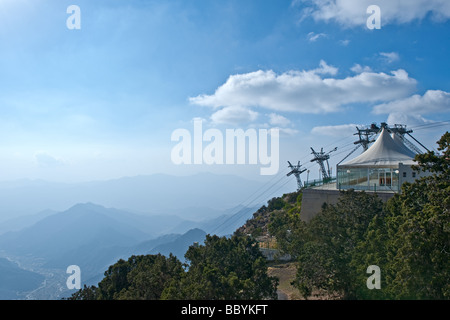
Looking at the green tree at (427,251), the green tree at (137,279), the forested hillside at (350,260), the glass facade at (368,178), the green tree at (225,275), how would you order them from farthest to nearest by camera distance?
the glass facade at (368,178), the green tree at (137,279), the green tree at (225,275), the forested hillside at (350,260), the green tree at (427,251)

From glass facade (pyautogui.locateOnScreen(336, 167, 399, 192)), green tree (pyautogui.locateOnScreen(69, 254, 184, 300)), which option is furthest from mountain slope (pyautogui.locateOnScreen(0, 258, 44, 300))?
glass facade (pyautogui.locateOnScreen(336, 167, 399, 192))

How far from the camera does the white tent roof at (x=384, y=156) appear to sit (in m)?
22.5

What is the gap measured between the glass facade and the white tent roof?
14.7 inches

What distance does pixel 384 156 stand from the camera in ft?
76.6

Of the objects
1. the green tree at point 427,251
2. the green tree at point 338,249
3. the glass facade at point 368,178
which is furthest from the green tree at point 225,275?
the glass facade at point 368,178

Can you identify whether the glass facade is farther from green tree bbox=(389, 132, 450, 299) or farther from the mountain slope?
the mountain slope

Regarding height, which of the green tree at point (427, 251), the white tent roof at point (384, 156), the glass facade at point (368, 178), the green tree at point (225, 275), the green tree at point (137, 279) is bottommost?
the green tree at point (137, 279)

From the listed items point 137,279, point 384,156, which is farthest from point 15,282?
point 384,156

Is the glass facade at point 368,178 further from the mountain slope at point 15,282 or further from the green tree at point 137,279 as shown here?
the mountain slope at point 15,282

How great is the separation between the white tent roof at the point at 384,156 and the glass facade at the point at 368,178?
0.37 m

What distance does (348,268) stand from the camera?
461 inches
